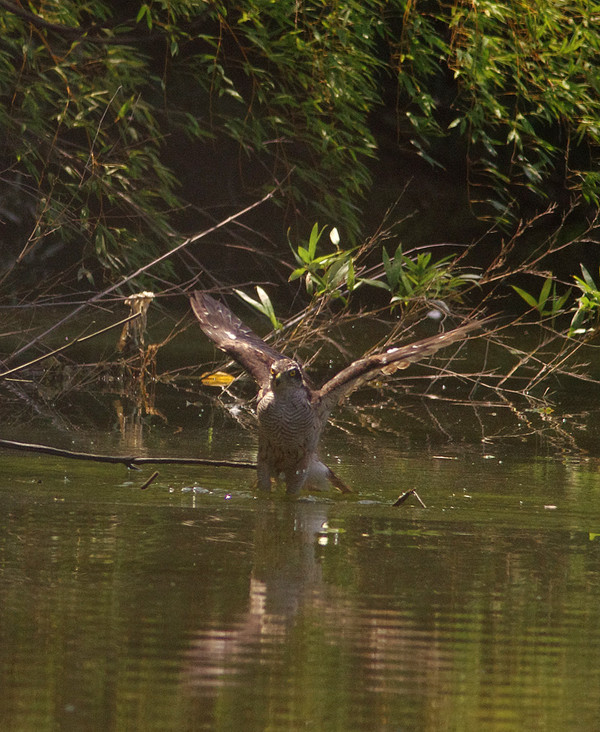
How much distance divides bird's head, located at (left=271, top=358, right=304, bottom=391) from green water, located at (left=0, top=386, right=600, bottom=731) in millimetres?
491

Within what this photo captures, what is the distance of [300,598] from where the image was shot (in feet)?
13.2

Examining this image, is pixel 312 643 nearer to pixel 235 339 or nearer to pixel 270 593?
pixel 270 593

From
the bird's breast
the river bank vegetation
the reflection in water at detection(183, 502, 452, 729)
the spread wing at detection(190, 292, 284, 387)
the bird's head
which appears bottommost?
the reflection in water at detection(183, 502, 452, 729)

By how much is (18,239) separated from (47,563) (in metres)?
7.18

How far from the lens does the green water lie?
122 inches

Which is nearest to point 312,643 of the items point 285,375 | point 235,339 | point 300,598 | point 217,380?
point 300,598

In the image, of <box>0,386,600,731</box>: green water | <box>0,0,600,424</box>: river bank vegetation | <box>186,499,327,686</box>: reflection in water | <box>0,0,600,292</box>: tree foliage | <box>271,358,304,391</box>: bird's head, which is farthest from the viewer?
<box>0,0,600,292</box>: tree foliage

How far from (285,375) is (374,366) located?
38cm

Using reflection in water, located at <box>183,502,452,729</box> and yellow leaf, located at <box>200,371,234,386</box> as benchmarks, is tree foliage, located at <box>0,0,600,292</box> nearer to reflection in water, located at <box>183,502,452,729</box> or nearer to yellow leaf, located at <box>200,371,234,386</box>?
yellow leaf, located at <box>200,371,234,386</box>

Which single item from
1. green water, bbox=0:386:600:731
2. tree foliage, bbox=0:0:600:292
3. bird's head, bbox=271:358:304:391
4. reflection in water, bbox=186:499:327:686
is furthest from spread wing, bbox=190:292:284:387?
tree foliage, bbox=0:0:600:292

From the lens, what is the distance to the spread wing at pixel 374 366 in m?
5.87

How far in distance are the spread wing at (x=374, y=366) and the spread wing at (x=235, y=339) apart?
29 cm

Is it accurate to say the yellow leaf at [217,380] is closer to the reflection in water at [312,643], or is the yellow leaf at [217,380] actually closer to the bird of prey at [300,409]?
the bird of prey at [300,409]

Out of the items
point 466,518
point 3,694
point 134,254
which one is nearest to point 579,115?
point 134,254
